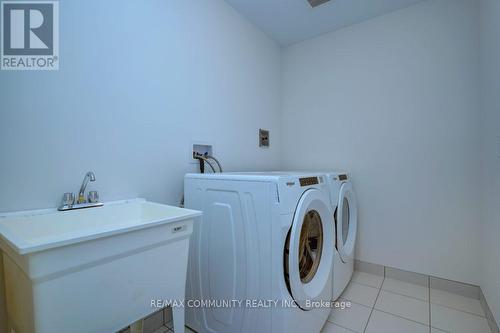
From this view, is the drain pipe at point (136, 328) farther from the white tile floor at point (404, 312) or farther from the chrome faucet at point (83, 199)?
the white tile floor at point (404, 312)

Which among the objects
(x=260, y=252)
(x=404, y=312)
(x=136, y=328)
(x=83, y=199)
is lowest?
(x=404, y=312)

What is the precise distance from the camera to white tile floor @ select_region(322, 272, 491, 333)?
4.65ft

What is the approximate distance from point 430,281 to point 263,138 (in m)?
1.90

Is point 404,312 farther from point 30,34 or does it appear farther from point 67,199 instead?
point 30,34

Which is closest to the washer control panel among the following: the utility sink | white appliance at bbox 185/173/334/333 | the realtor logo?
white appliance at bbox 185/173/334/333

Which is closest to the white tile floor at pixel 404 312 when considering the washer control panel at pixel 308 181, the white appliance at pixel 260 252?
the white appliance at pixel 260 252

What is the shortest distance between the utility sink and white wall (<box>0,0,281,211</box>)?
17cm

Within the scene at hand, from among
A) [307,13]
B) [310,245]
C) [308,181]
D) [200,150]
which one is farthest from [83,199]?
[307,13]

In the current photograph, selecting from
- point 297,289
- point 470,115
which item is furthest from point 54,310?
point 470,115

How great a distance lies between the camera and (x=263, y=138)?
93.9 inches

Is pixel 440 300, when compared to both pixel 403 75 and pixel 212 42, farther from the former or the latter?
pixel 212 42

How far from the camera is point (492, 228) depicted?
138 centimetres

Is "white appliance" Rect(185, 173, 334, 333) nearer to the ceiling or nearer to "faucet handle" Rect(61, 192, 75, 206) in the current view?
"faucet handle" Rect(61, 192, 75, 206)

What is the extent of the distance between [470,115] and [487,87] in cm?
28
